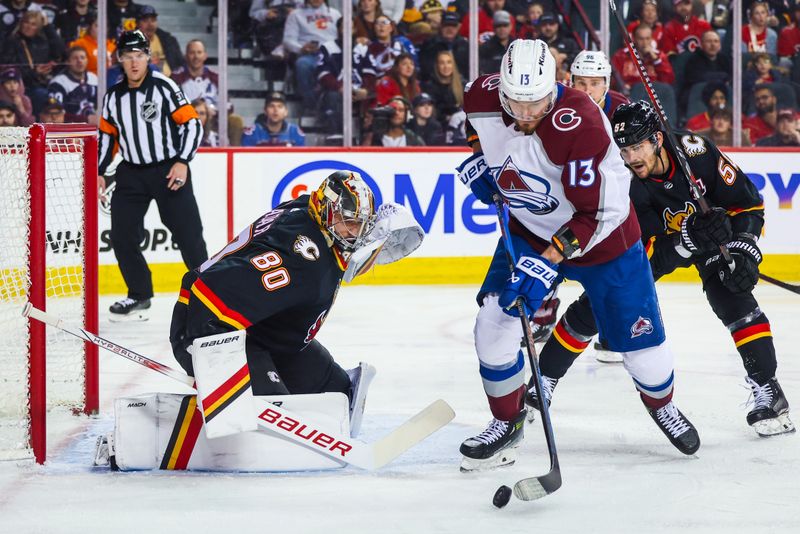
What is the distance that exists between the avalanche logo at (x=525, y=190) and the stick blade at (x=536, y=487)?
0.64 metres

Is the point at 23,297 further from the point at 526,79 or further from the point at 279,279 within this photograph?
the point at 526,79

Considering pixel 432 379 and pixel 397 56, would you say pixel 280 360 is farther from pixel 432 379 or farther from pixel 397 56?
pixel 397 56

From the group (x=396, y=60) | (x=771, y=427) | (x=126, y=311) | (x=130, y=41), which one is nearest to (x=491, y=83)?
(x=771, y=427)

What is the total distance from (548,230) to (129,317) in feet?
9.28

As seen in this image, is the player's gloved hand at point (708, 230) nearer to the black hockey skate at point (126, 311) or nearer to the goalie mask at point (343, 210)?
the goalie mask at point (343, 210)

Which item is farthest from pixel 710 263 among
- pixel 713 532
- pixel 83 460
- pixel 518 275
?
pixel 83 460

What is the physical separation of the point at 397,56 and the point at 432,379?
A: 324 cm

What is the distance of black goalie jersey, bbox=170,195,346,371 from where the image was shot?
251cm

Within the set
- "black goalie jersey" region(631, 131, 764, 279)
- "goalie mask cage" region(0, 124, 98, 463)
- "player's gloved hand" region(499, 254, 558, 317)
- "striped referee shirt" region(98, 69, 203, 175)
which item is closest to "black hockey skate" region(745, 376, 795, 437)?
"black goalie jersey" region(631, 131, 764, 279)

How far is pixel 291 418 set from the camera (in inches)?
102

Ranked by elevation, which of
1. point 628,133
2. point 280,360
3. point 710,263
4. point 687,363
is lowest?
point 687,363

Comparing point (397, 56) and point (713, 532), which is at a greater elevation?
point (397, 56)

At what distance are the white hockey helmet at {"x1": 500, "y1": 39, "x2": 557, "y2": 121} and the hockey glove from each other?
2.64 ft

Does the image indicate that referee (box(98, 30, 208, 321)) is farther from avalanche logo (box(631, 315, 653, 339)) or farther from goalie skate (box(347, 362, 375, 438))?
avalanche logo (box(631, 315, 653, 339))
